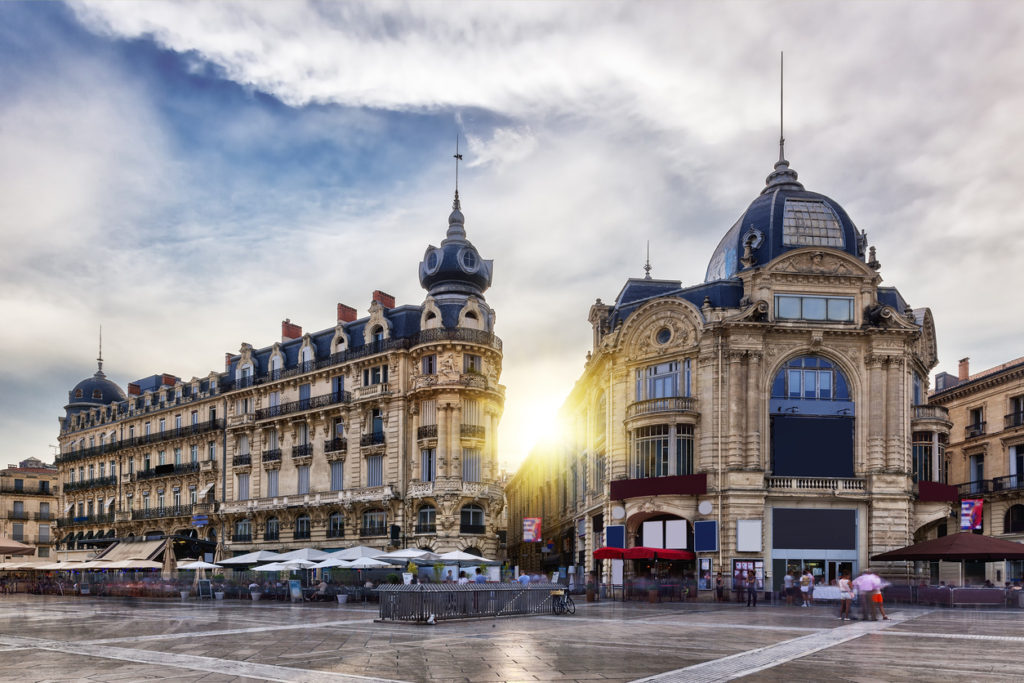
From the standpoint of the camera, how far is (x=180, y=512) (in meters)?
64.4

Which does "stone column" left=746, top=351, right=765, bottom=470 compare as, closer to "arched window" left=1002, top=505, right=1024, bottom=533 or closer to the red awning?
the red awning

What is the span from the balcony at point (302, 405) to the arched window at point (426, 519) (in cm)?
829

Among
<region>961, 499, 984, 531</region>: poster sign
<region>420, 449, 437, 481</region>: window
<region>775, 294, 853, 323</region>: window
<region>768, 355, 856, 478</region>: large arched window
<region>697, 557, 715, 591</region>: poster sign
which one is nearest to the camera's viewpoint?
<region>697, 557, 715, 591</region>: poster sign

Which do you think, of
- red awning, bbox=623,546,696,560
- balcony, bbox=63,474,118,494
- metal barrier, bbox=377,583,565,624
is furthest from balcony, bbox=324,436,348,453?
metal barrier, bbox=377,583,565,624

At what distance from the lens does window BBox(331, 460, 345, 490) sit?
54.9 meters

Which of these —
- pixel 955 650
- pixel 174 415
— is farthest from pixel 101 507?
pixel 955 650

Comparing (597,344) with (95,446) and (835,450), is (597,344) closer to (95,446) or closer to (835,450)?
(835,450)

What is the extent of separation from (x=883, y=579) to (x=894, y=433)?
6335 millimetres

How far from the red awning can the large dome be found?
13411mm

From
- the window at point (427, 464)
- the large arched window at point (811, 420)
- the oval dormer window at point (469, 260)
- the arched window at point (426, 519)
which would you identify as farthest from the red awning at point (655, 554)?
the oval dormer window at point (469, 260)

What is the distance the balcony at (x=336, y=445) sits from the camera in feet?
179

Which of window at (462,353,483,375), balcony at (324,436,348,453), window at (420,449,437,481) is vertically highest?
window at (462,353,483,375)

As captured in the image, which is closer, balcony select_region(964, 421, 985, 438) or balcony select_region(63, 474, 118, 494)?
balcony select_region(964, 421, 985, 438)

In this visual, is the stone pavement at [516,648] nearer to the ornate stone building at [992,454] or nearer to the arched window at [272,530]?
the ornate stone building at [992,454]
